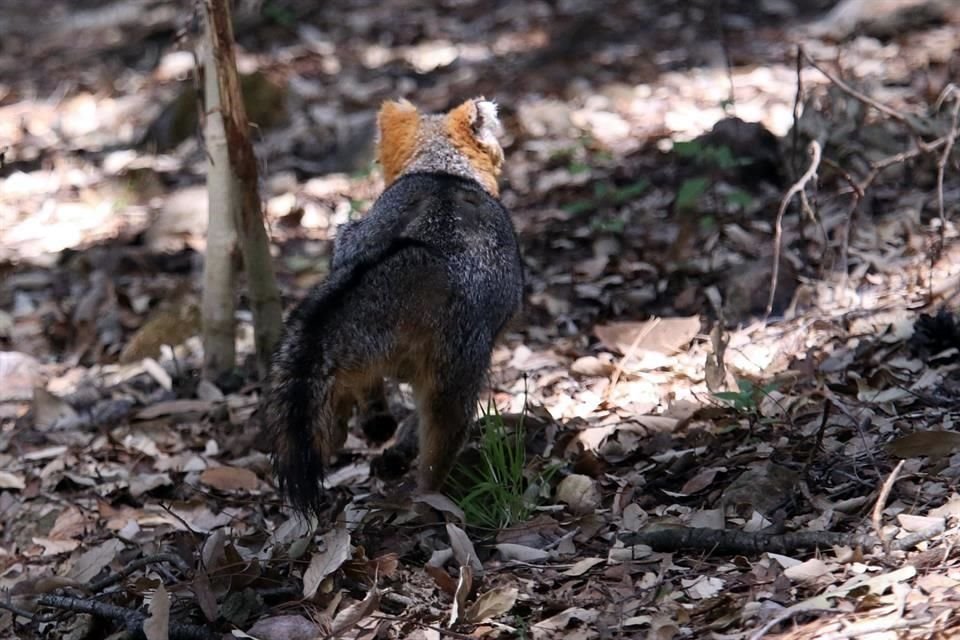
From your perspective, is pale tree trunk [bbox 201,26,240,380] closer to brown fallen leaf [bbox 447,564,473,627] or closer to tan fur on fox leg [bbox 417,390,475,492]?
tan fur on fox leg [bbox 417,390,475,492]

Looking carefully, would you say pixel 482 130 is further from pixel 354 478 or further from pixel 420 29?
pixel 420 29

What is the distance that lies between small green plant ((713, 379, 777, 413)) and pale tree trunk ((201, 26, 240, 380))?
258cm

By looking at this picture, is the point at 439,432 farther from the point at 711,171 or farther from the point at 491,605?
the point at 711,171

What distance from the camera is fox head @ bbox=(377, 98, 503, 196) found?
5.64 metres

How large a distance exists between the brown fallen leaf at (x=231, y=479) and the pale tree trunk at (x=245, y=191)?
503mm

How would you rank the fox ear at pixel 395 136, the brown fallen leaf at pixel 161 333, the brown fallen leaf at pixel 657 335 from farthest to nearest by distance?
1. the brown fallen leaf at pixel 161 333
2. the brown fallen leaf at pixel 657 335
3. the fox ear at pixel 395 136

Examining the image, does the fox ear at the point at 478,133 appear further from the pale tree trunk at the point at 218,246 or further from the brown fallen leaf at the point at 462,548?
the brown fallen leaf at the point at 462,548

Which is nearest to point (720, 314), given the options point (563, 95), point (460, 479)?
point (460, 479)

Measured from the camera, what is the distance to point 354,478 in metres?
5.28

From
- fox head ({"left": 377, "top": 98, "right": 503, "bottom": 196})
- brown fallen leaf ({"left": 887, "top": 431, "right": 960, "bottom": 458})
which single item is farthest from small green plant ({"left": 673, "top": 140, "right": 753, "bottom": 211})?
brown fallen leaf ({"left": 887, "top": 431, "right": 960, "bottom": 458})

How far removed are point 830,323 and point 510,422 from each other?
173 centimetres

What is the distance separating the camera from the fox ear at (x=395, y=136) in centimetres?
578

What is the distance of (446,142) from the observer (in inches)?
224

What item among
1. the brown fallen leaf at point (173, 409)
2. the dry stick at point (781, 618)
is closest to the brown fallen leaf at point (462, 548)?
the dry stick at point (781, 618)
